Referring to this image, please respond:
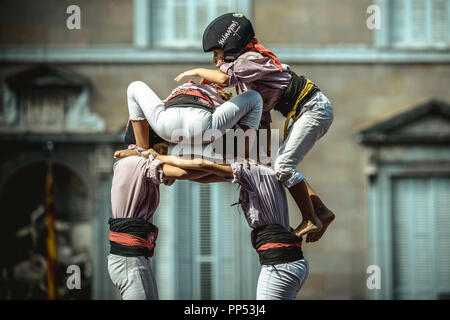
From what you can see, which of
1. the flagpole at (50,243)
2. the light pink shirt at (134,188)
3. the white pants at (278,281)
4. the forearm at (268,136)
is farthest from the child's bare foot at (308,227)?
the flagpole at (50,243)

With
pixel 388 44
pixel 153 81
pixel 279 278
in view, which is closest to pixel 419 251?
pixel 388 44

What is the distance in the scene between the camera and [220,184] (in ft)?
51.7

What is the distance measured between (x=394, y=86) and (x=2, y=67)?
7.43 m

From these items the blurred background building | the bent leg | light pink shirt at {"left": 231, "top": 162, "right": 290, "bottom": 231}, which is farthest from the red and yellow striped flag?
the bent leg

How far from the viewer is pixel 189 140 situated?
5.93 meters

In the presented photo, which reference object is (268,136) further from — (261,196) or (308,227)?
(308,227)

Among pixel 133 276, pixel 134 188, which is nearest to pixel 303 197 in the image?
pixel 134 188

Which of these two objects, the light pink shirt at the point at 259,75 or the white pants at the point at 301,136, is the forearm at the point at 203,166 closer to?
the white pants at the point at 301,136

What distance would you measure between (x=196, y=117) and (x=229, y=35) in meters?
0.66

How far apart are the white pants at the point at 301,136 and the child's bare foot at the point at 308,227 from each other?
13.6 inches

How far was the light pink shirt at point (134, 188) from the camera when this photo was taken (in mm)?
6188

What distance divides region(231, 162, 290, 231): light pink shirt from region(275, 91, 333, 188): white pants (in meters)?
0.09

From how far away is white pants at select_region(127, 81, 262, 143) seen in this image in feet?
19.3

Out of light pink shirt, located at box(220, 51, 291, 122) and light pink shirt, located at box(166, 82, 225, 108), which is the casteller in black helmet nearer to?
light pink shirt, located at box(220, 51, 291, 122)
